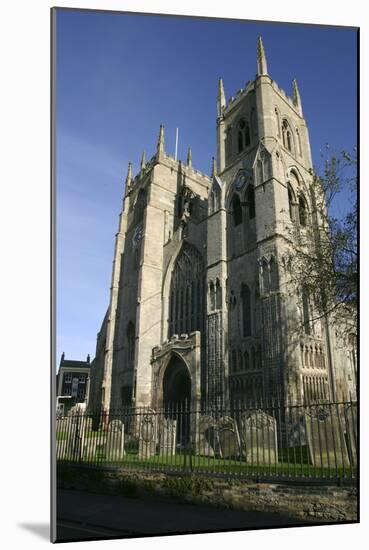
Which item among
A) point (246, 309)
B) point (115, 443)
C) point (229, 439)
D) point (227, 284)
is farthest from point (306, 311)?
point (115, 443)

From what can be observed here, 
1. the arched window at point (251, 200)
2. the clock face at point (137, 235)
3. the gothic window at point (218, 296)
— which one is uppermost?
the clock face at point (137, 235)

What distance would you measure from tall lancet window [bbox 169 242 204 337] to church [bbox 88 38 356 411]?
0.07 m

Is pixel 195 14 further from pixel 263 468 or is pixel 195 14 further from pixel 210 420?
pixel 210 420

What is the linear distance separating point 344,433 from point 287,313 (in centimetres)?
634

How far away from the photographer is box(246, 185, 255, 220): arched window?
17.7 m

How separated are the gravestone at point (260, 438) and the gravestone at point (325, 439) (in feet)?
2.93

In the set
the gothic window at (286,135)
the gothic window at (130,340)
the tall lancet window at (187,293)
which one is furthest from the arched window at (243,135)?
the gothic window at (130,340)

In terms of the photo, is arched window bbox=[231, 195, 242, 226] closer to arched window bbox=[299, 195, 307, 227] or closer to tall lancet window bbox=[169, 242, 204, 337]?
arched window bbox=[299, 195, 307, 227]

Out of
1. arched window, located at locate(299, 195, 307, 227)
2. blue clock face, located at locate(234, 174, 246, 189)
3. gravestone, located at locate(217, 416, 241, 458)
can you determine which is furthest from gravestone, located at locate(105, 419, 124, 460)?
blue clock face, located at locate(234, 174, 246, 189)

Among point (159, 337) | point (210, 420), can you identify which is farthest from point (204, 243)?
point (210, 420)

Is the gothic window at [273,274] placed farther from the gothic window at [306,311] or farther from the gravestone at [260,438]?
the gravestone at [260,438]

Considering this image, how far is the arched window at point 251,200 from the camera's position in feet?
58.2

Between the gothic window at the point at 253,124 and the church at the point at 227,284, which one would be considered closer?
the church at the point at 227,284

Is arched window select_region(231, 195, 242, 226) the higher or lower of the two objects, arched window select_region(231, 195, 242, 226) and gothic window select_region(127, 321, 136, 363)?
the higher
